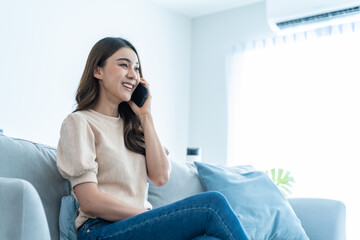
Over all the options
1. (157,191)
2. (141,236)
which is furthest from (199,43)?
(141,236)

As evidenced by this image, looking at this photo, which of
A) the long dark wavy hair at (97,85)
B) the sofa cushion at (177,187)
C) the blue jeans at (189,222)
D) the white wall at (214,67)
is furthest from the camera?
the white wall at (214,67)

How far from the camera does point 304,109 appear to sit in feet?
12.6

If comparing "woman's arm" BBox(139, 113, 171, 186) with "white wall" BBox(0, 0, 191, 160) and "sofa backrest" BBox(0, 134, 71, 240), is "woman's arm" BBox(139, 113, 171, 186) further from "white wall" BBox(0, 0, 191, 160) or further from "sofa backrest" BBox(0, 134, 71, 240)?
"white wall" BBox(0, 0, 191, 160)

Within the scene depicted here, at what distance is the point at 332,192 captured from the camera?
3588 millimetres

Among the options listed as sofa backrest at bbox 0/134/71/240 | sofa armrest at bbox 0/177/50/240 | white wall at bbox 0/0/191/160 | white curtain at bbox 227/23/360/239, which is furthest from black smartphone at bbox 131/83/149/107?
white curtain at bbox 227/23/360/239

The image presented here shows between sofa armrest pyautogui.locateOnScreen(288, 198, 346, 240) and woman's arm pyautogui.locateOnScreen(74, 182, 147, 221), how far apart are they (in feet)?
3.80

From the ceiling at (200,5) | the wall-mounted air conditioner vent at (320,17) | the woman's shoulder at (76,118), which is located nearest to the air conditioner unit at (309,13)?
the wall-mounted air conditioner vent at (320,17)

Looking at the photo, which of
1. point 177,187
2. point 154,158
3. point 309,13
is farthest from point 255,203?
point 309,13

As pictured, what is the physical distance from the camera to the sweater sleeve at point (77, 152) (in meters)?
1.44

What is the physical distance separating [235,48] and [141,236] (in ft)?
10.7

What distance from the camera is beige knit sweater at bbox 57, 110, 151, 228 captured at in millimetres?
1455

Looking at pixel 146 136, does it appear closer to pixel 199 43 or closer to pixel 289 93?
pixel 289 93

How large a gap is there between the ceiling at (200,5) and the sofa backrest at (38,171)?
9.97ft

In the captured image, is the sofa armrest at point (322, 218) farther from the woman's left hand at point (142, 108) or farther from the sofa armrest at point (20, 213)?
the sofa armrest at point (20, 213)
